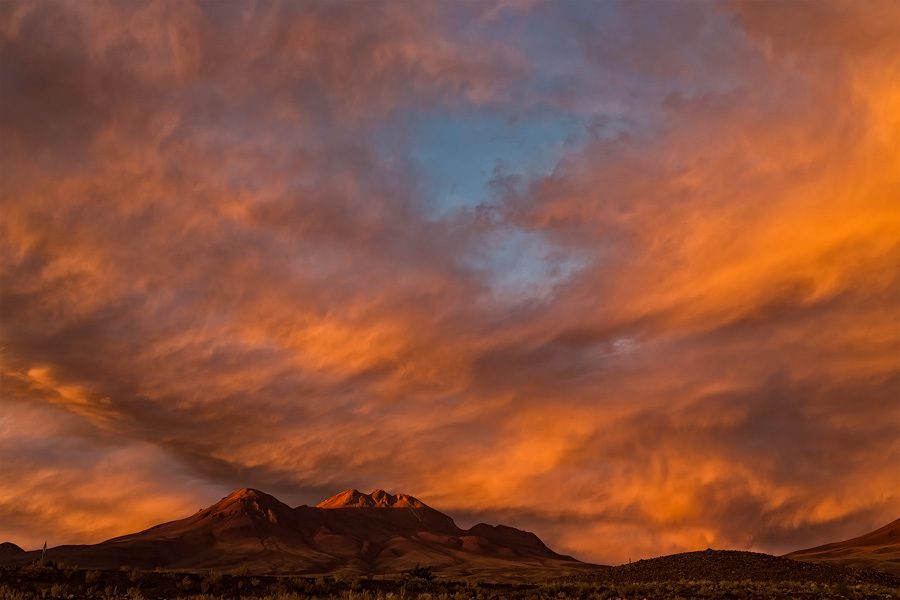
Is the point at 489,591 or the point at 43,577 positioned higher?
the point at 43,577

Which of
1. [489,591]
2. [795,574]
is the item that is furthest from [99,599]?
[795,574]

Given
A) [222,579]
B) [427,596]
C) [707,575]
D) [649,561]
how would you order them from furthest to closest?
1. [649,561]
2. [707,575]
3. [222,579]
4. [427,596]

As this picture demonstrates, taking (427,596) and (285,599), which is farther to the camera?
(427,596)

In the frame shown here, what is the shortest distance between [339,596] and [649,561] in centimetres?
4939

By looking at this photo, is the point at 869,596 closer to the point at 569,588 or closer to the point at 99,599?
the point at 569,588

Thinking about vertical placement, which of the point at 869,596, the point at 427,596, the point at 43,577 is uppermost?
the point at 43,577

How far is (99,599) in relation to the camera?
114ft

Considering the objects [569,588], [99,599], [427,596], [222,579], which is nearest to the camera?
[99,599]

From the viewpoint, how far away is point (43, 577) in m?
39.6

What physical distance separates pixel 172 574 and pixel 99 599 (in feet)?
30.3

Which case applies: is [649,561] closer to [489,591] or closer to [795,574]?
[795,574]

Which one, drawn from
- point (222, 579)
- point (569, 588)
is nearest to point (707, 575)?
point (569, 588)

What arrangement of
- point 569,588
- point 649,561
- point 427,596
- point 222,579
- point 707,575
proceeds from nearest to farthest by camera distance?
1. point 427,596
2. point 222,579
3. point 569,588
4. point 707,575
5. point 649,561

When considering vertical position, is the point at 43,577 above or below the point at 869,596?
above
